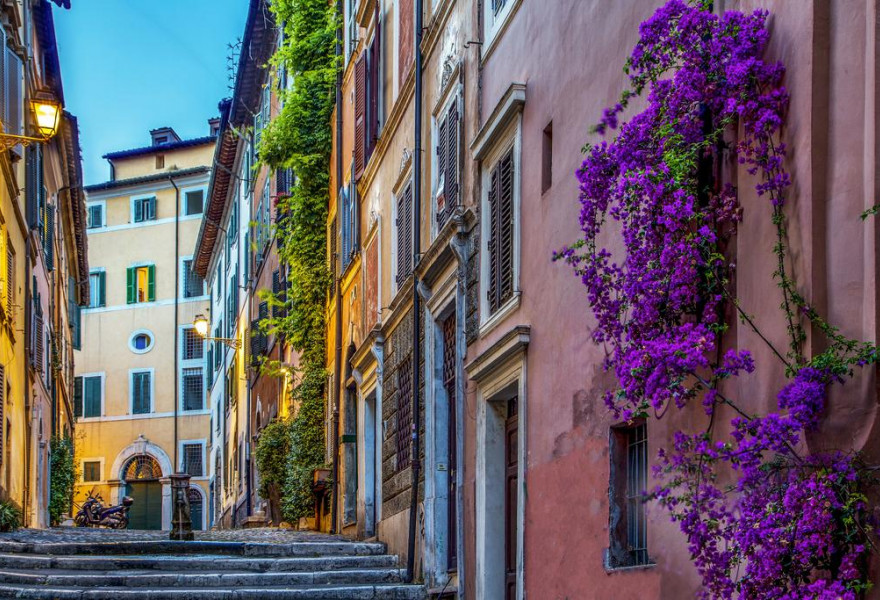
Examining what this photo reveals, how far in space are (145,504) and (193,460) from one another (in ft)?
8.01

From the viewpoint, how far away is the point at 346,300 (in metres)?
21.8

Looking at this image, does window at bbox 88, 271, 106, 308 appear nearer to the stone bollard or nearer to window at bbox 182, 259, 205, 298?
window at bbox 182, 259, 205, 298

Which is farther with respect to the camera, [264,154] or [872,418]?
[264,154]

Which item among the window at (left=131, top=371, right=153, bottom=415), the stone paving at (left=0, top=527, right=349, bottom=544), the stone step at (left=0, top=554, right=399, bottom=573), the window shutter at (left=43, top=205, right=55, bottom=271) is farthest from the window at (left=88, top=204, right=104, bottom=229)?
the stone step at (left=0, top=554, right=399, bottom=573)

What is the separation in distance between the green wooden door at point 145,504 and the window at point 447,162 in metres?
40.5

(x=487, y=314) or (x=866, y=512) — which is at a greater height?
(x=487, y=314)

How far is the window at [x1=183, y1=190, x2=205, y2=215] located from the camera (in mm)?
55656

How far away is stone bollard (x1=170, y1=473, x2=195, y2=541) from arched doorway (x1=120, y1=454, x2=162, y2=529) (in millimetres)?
33782

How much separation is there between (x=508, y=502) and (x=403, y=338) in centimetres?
445

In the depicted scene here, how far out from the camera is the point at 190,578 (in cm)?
1455

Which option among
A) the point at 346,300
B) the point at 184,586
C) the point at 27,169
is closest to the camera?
the point at 184,586

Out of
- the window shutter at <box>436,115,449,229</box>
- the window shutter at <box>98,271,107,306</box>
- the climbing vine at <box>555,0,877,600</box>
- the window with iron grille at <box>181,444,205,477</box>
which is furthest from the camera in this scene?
the window shutter at <box>98,271,107,306</box>

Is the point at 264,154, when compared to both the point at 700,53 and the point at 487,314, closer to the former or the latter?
the point at 487,314

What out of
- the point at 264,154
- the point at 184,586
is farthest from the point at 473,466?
the point at 264,154
